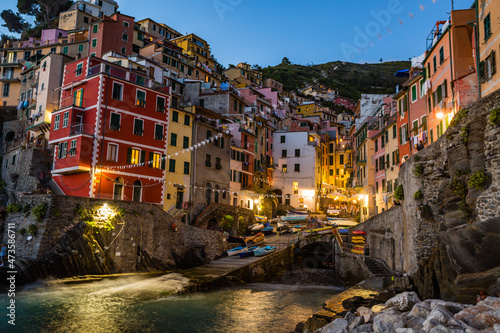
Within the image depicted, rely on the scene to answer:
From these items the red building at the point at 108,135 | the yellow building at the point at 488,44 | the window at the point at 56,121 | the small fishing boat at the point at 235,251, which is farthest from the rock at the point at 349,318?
the window at the point at 56,121

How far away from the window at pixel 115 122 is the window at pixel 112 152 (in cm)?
172

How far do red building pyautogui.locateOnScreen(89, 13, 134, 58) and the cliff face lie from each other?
5336 cm

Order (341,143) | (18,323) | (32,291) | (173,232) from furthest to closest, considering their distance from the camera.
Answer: (341,143), (173,232), (32,291), (18,323)

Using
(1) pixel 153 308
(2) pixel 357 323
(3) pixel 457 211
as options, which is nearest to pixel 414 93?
(3) pixel 457 211

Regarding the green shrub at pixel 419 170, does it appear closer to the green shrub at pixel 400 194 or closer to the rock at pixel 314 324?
the green shrub at pixel 400 194

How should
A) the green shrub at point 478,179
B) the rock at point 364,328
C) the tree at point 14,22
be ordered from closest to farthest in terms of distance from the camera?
the rock at point 364,328, the green shrub at point 478,179, the tree at point 14,22

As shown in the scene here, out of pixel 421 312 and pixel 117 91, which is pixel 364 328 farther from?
pixel 117 91

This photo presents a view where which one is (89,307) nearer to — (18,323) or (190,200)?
(18,323)

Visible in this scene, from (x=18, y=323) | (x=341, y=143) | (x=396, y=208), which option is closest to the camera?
(x=18, y=323)

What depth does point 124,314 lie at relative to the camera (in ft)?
67.5

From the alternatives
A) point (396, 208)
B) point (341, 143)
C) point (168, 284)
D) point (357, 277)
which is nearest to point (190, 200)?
point (168, 284)

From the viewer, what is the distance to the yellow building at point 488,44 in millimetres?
21688

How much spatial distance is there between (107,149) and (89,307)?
17.6 m

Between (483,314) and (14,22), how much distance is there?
11250cm
